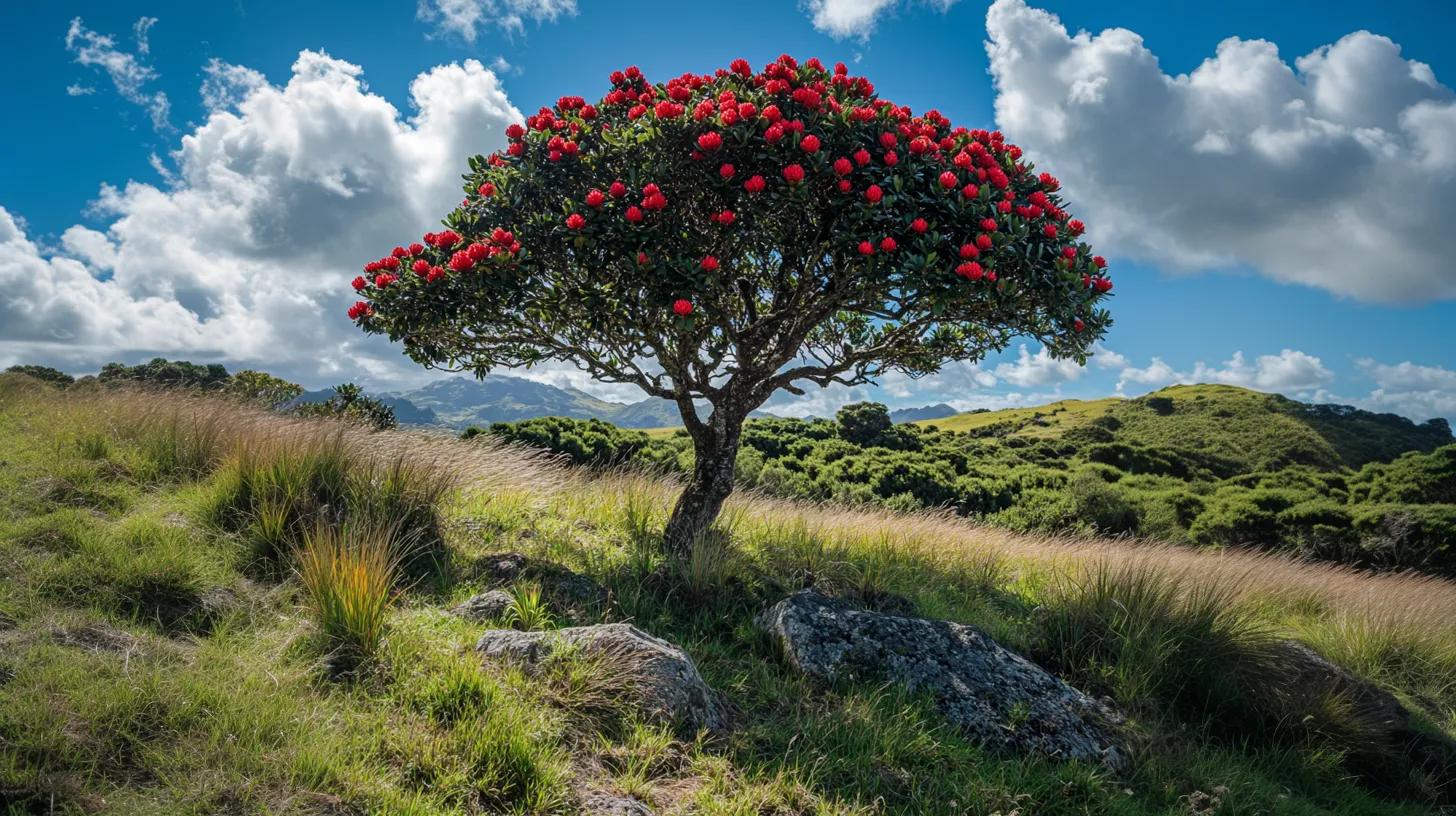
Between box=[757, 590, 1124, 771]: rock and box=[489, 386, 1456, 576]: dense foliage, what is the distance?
791 cm

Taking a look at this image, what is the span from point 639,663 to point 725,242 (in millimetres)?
4286

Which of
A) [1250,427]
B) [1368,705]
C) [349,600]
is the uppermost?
[1250,427]

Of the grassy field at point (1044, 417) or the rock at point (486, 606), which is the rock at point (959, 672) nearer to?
the rock at point (486, 606)

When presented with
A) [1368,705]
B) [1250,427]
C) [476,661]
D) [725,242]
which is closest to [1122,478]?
[1250,427]

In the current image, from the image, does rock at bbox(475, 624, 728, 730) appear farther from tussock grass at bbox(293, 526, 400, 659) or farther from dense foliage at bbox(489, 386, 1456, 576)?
dense foliage at bbox(489, 386, 1456, 576)

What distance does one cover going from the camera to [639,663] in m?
4.31

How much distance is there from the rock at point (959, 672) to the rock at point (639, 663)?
118 cm

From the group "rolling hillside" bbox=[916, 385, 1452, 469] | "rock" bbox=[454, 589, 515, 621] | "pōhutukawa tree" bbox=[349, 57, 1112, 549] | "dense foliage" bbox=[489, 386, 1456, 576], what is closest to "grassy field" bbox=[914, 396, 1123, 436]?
"rolling hillside" bbox=[916, 385, 1452, 469]

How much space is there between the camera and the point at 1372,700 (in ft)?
21.3

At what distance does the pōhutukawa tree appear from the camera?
6113mm

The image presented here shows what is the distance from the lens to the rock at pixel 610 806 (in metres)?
3.35

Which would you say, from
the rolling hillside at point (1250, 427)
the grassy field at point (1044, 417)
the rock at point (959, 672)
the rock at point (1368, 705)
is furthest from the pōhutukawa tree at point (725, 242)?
the grassy field at point (1044, 417)

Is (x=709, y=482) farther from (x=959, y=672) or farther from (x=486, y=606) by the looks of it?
(x=959, y=672)

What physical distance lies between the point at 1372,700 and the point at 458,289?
9580 mm
